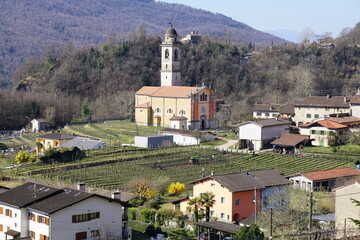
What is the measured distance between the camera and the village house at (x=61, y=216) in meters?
19.0

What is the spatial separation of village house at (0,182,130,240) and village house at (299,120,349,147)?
19074 millimetres

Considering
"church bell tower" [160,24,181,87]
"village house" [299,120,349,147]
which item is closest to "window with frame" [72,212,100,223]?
"village house" [299,120,349,147]

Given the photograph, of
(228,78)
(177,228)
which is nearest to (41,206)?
(177,228)

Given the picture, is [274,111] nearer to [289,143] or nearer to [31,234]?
[289,143]

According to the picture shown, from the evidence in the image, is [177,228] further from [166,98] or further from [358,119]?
[166,98]

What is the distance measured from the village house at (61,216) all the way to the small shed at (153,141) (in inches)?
716

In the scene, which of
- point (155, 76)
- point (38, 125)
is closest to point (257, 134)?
point (38, 125)

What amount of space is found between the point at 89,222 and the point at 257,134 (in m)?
19.7

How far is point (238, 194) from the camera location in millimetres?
23188

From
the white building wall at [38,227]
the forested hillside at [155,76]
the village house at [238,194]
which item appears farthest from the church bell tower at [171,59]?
the white building wall at [38,227]

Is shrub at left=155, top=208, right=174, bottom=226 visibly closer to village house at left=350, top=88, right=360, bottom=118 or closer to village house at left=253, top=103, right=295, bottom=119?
village house at left=350, top=88, right=360, bottom=118

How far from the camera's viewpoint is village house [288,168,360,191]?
2691 cm

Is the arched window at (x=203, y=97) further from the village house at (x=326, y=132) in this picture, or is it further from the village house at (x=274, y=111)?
the village house at (x=326, y=132)

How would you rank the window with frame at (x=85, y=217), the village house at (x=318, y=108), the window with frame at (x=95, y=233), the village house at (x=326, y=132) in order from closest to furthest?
1. the window with frame at (x=85, y=217)
2. the window with frame at (x=95, y=233)
3. the village house at (x=326, y=132)
4. the village house at (x=318, y=108)
